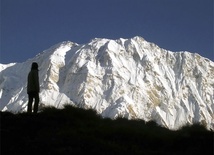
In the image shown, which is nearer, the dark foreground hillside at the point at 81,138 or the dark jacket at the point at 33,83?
the dark foreground hillside at the point at 81,138

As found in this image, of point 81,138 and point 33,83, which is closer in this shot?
point 81,138

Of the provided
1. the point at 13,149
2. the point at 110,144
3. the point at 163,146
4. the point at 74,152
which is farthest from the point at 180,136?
the point at 13,149

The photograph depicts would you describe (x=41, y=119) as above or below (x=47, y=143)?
above

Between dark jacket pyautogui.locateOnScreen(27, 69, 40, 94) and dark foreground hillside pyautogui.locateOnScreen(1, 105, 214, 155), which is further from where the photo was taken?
dark jacket pyautogui.locateOnScreen(27, 69, 40, 94)

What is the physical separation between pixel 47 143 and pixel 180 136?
4423mm

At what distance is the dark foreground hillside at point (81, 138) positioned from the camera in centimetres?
1364

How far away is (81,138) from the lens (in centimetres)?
1479

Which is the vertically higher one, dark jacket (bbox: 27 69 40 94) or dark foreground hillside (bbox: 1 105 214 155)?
dark jacket (bbox: 27 69 40 94)

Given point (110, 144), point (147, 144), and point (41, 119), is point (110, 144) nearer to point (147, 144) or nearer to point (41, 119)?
point (147, 144)

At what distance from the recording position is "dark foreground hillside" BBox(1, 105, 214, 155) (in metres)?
13.6

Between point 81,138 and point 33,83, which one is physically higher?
point 33,83

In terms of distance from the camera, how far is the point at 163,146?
15438 millimetres

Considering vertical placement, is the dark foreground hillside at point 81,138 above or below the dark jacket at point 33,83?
below

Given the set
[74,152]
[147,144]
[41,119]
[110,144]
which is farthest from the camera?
[41,119]
